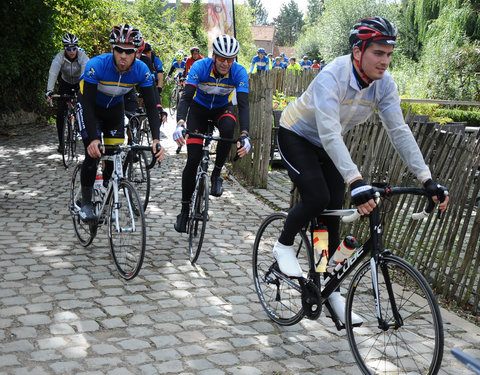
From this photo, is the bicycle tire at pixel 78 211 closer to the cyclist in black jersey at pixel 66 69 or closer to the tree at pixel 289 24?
the cyclist in black jersey at pixel 66 69

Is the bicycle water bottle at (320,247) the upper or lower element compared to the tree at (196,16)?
lower

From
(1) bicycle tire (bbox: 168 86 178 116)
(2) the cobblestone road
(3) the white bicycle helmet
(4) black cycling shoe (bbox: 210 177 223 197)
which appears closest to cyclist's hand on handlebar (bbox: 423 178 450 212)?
(2) the cobblestone road

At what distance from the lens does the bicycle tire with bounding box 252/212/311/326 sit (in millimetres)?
4336

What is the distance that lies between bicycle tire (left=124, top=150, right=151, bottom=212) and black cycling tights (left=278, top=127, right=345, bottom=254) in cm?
388

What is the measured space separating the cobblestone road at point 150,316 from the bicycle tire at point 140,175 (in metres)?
0.61

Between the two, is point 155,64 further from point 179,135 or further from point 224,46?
point 179,135

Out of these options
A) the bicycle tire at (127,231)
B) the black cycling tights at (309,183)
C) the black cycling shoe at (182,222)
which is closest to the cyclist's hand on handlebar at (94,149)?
the bicycle tire at (127,231)

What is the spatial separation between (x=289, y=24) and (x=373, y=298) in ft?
507

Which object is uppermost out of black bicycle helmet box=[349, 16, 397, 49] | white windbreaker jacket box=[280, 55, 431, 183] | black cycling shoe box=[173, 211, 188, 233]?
black bicycle helmet box=[349, 16, 397, 49]

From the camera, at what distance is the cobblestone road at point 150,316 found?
382 centimetres

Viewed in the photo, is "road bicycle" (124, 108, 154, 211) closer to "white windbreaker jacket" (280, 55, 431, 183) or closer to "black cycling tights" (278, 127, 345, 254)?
"black cycling tights" (278, 127, 345, 254)

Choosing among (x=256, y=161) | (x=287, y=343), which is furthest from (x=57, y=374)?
(x=256, y=161)

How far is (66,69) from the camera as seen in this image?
10.5 m

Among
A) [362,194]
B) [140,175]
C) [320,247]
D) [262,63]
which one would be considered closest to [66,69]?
[140,175]
